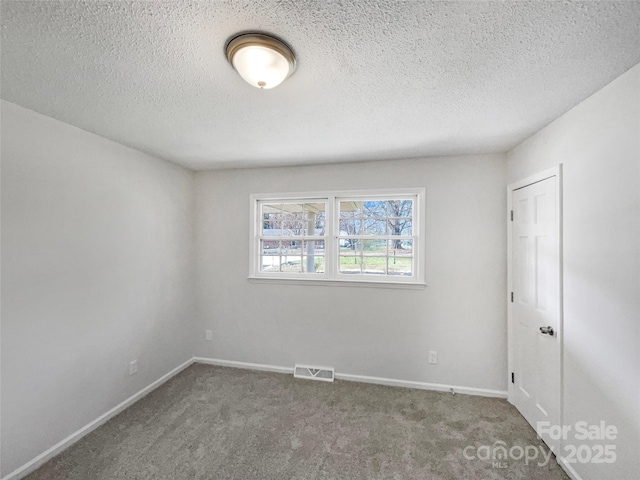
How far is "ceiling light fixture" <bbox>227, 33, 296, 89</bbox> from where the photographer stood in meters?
1.17

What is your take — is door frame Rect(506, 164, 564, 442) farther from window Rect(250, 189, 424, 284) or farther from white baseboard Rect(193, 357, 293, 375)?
white baseboard Rect(193, 357, 293, 375)

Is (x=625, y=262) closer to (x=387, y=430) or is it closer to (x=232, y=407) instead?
(x=387, y=430)

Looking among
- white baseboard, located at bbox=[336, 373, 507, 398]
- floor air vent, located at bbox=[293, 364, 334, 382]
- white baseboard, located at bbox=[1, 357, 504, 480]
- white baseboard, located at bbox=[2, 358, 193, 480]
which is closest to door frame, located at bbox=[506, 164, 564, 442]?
white baseboard, located at bbox=[336, 373, 507, 398]

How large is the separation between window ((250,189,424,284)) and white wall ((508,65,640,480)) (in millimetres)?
1274

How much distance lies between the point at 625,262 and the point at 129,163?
3716mm

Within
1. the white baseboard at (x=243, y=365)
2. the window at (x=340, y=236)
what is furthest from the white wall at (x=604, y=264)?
the white baseboard at (x=243, y=365)

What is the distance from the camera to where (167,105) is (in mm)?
1790

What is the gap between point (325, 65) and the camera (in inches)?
53.9

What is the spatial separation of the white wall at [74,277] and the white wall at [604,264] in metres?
3.58

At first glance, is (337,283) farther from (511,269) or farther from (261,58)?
(261,58)

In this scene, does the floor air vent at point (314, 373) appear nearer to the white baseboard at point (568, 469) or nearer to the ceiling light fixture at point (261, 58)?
the white baseboard at point (568, 469)

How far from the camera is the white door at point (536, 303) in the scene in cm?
196

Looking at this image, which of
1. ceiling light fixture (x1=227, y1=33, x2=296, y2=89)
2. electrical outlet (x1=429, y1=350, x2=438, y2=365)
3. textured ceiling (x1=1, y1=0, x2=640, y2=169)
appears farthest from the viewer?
electrical outlet (x1=429, y1=350, x2=438, y2=365)

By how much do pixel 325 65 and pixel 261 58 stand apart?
0.33 metres
